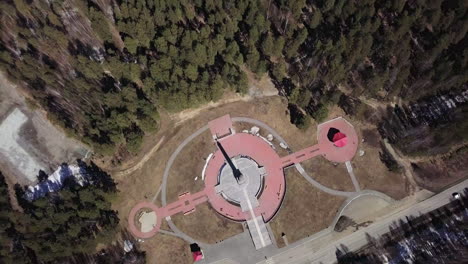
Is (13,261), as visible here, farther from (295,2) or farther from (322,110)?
(295,2)

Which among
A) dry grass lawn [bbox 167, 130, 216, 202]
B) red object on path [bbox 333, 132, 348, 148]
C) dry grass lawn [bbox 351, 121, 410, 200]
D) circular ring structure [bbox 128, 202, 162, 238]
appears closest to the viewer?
circular ring structure [bbox 128, 202, 162, 238]

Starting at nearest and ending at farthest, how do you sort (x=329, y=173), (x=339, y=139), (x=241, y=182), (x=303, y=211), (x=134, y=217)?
1. (x=303, y=211)
2. (x=134, y=217)
3. (x=241, y=182)
4. (x=329, y=173)
5. (x=339, y=139)

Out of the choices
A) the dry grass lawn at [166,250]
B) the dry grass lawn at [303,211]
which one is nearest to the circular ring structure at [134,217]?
the dry grass lawn at [166,250]

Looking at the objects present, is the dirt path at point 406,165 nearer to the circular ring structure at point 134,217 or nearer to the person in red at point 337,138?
the person in red at point 337,138

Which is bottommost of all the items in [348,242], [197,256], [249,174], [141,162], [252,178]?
[348,242]

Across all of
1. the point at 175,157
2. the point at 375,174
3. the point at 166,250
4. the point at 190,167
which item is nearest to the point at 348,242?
the point at 375,174

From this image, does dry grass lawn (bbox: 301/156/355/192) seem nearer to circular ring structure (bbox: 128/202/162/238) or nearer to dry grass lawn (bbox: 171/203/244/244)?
dry grass lawn (bbox: 171/203/244/244)

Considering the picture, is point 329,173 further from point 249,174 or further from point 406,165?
point 249,174

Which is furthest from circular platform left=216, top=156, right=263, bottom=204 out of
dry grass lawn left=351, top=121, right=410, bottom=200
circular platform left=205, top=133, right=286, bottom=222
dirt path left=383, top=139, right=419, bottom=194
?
dirt path left=383, top=139, right=419, bottom=194
